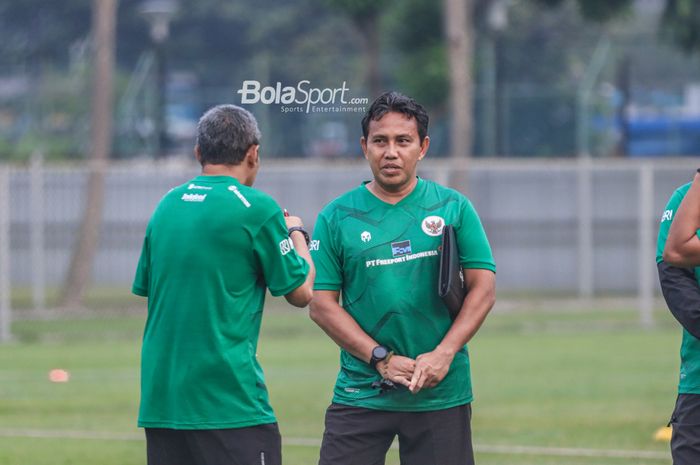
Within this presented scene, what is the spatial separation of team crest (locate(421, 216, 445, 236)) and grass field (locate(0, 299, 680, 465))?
173 inches

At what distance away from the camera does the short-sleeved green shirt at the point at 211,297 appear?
19.0 ft

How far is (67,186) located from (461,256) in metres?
24.6

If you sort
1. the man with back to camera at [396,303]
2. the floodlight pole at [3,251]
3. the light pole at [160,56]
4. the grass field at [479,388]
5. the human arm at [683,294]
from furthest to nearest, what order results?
the light pole at [160,56] → the floodlight pole at [3,251] → the grass field at [479,388] → the man with back to camera at [396,303] → the human arm at [683,294]

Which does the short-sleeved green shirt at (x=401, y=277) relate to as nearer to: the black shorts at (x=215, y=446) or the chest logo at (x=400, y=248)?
the chest logo at (x=400, y=248)

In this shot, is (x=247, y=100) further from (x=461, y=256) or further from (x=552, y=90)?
(x=552, y=90)

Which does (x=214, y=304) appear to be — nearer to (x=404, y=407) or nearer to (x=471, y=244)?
(x=404, y=407)

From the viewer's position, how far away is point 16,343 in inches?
816

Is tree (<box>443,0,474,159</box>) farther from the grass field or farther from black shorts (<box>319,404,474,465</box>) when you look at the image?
black shorts (<box>319,404,474,465</box>)

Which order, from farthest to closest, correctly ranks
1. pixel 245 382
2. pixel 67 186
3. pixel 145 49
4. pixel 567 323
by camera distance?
pixel 145 49
pixel 67 186
pixel 567 323
pixel 245 382

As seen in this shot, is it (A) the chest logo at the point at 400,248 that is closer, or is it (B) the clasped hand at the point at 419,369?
(B) the clasped hand at the point at 419,369

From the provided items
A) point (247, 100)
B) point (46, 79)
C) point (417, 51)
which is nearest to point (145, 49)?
point (46, 79)

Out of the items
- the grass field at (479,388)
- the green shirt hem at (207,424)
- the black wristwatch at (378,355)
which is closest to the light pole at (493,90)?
the grass field at (479,388)

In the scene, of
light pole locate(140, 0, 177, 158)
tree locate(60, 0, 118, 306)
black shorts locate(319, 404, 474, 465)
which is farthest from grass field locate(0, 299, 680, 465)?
light pole locate(140, 0, 177, 158)

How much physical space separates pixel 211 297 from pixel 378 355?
844mm
